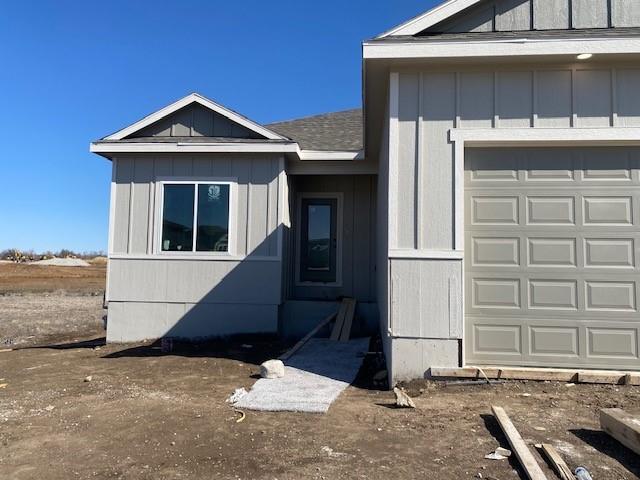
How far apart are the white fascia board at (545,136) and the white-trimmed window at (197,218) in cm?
503

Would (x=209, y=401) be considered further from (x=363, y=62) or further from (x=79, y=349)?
(x=79, y=349)

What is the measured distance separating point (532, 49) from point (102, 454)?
19.0 feet

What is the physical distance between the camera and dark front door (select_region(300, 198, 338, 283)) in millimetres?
10109

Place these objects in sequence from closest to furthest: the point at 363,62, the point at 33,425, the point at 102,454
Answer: the point at 102,454 < the point at 33,425 < the point at 363,62

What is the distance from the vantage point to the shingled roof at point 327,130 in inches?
392

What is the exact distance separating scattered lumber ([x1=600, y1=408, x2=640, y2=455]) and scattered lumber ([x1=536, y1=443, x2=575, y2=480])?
1.72 ft

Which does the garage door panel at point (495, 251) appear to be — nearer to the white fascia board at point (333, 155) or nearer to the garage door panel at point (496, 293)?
the garage door panel at point (496, 293)

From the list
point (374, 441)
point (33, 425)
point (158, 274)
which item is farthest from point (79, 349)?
point (374, 441)

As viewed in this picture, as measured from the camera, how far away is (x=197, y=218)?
9070mm

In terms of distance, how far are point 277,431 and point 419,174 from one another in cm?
321

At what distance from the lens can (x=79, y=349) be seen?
28.7 feet

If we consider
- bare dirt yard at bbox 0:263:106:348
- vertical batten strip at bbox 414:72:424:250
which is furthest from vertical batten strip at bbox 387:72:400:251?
bare dirt yard at bbox 0:263:106:348

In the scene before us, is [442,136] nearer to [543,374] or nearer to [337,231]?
[543,374]

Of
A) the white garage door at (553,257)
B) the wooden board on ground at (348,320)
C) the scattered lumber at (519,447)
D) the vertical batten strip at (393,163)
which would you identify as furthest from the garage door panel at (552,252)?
the wooden board on ground at (348,320)
